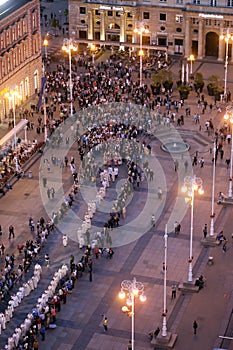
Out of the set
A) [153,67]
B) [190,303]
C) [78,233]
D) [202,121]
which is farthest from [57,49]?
[190,303]

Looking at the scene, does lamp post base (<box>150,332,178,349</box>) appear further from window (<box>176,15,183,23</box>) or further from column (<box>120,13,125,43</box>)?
column (<box>120,13,125,43</box>)

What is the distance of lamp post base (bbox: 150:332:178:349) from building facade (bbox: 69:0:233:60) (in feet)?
270

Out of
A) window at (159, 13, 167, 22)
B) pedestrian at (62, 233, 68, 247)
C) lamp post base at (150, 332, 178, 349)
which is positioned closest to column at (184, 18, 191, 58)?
window at (159, 13, 167, 22)

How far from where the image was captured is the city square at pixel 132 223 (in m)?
94.3

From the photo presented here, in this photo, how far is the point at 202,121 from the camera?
143000 mm

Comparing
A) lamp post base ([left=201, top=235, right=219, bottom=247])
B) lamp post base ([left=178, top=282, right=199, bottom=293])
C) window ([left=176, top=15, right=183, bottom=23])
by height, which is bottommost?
lamp post base ([left=178, top=282, right=199, bottom=293])

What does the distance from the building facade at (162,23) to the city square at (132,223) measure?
15.9m

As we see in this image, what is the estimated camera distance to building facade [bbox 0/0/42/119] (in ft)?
463

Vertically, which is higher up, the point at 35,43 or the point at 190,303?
the point at 35,43

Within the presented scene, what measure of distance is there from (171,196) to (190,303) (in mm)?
23985

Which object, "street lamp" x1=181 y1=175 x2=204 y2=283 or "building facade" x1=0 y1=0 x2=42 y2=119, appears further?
"building facade" x1=0 y1=0 x2=42 y2=119

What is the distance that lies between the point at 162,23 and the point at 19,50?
109 feet

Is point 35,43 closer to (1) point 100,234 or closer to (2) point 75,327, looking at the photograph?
(1) point 100,234

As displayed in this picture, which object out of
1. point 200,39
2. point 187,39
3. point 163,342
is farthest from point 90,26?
point 163,342
